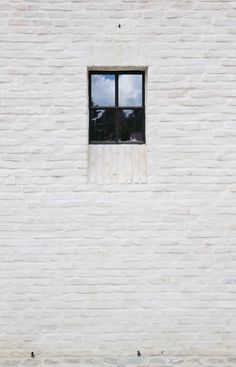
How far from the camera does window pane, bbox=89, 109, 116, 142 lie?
17.2 ft

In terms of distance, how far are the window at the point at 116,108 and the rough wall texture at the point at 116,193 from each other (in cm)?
21

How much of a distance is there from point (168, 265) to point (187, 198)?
0.74m

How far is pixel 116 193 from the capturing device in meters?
5.07

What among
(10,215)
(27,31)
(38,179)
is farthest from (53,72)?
(10,215)

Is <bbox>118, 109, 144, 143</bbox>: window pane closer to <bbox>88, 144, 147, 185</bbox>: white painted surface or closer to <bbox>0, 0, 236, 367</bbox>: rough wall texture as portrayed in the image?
<bbox>88, 144, 147, 185</bbox>: white painted surface

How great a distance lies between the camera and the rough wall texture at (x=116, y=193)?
5.02 m

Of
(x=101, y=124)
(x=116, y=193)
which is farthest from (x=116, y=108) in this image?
(x=116, y=193)

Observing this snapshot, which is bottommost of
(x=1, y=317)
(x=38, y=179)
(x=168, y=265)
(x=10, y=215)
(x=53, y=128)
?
(x=1, y=317)

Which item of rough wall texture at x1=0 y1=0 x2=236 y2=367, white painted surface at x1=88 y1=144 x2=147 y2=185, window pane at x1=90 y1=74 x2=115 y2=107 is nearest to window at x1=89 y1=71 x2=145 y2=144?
window pane at x1=90 y1=74 x2=115 y2=107

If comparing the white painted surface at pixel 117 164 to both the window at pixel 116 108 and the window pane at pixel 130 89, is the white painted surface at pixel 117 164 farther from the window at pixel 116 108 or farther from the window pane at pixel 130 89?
the window pane at pixel 130 89

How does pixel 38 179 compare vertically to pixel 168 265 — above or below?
above

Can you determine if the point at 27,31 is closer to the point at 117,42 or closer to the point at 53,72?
the point at 53,72

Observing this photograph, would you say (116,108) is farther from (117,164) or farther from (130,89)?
(117,164)

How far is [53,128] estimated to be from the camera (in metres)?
5.03
